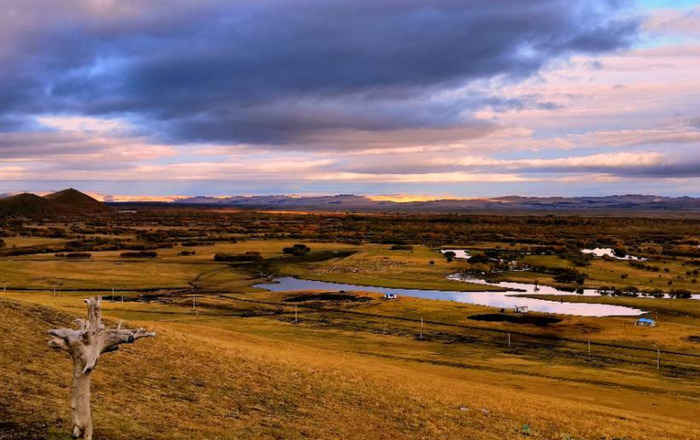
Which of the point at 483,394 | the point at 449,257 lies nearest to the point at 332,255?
the point at 449,257

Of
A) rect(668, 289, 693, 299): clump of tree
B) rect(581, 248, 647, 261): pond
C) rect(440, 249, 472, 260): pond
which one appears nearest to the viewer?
rect(668, 289, 693, 299): clump of tree

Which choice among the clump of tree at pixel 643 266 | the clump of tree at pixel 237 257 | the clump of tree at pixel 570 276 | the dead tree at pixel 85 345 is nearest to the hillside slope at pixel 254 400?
the dead tree at pixel 85 345

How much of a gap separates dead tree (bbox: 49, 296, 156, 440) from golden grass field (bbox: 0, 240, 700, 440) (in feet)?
5.00

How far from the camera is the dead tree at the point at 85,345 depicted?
12.4m

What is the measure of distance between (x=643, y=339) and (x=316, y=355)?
25.3 meters

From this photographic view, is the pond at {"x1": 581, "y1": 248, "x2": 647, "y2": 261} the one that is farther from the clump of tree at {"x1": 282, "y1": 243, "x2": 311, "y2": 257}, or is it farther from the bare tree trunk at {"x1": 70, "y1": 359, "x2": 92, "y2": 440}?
the bare tree trunk at {"x1": 70, "y1": 359, "x2": 92, "y2": 440}

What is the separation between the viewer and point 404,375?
29.5m

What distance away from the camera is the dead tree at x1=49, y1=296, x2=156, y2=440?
40.8 ft

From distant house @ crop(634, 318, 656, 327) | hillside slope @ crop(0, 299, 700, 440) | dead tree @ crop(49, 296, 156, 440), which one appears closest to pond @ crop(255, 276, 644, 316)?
distant house @ crop(634, 318, 656, 327)

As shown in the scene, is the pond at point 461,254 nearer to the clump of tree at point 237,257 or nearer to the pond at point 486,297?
the pond at point 486,297

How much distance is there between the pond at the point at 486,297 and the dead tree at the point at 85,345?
50996 millimetres

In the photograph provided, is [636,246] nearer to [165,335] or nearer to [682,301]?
[682,301]

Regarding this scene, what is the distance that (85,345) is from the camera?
12.7 meters

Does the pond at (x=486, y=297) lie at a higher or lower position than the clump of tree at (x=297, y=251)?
lower
